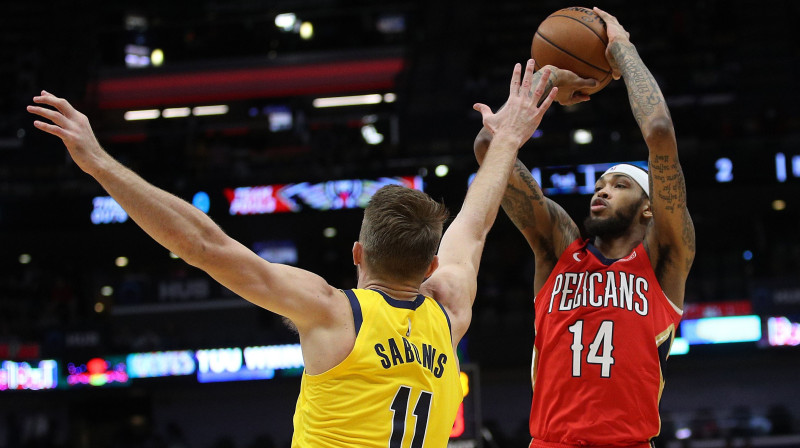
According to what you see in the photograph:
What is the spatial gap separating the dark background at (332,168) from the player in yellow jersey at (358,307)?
382 inches

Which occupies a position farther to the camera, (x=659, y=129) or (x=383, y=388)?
(x=659, y=129)

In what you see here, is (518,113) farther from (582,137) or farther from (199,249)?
(582,137)

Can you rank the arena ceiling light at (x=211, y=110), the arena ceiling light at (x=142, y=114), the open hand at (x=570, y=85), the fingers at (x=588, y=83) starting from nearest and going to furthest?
the open hand at (x=570, y=85)
the fingers at (x=588, y=83)
the arena ceiling light at (x=142, y=114)
the arena ceiling light at (x=211, y=110)

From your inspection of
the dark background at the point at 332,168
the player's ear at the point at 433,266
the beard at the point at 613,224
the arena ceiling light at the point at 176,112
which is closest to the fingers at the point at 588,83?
the beard at the point at 613,224

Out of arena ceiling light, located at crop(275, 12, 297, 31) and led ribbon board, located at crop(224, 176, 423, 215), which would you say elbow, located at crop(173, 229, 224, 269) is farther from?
arena ceiling light, located at crop(275, 12, 297, 31)

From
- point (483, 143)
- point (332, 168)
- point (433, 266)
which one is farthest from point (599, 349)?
point (332, 168)

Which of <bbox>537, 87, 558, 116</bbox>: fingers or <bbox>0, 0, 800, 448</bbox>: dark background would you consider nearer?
<bbox>537, 87, 558, 116</bbox>: fingers

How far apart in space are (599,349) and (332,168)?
34.5 ft

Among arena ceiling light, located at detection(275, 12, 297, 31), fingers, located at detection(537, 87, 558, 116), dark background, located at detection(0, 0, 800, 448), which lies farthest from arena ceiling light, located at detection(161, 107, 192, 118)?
fingers, located at detection(537, 87, 558, 116)

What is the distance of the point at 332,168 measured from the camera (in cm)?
1393

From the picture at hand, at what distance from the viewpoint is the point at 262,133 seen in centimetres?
1608

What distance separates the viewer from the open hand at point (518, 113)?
10.1ft

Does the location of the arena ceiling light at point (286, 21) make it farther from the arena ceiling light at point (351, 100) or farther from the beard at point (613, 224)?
the beard at point (613, 224)

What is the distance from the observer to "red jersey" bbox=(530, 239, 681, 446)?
3.59 metres
